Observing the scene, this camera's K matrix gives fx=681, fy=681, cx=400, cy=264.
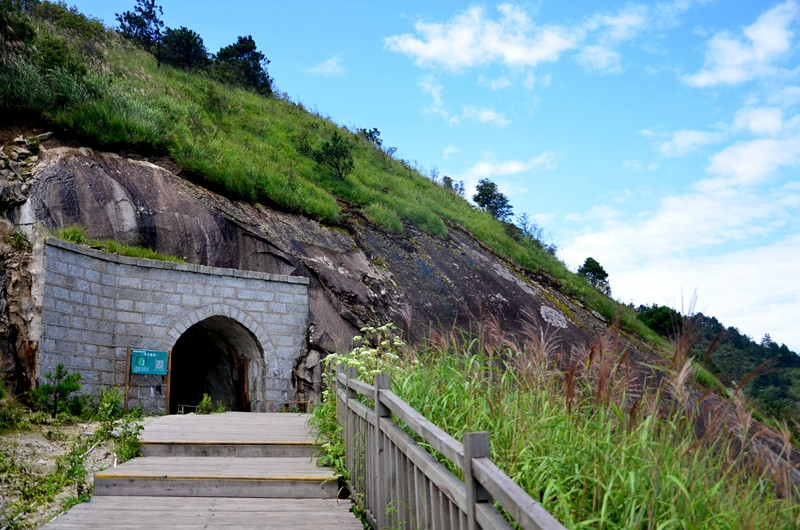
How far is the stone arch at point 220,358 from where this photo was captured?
1280 cm

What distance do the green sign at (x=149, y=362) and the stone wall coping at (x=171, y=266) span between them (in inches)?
61.3

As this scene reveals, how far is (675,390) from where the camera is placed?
3041 mm

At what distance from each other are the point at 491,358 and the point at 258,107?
72.6 feet


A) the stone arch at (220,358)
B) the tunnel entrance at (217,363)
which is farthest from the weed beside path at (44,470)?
the tunnel entrance at (217,363)

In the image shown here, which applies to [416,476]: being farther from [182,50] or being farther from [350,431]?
[182,50]

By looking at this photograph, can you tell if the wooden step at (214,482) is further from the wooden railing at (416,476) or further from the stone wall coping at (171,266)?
the stone wall coping at (171,266)

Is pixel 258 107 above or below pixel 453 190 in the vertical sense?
above

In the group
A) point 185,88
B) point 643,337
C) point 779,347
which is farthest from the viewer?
point 779,347

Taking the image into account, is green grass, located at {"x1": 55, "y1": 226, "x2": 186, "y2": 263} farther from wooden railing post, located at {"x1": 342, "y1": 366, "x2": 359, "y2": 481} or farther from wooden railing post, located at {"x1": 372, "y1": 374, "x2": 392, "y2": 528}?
wooden railing post, located at {"x1": 372, "y1": 374, "x2": 392, "y2": 528}

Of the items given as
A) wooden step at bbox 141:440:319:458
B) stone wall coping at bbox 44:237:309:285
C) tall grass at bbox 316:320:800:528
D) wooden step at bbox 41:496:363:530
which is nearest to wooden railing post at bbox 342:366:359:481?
wooden step at bbox 41:496:363:530

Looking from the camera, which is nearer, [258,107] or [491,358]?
[491,358]

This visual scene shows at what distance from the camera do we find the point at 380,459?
445 cm

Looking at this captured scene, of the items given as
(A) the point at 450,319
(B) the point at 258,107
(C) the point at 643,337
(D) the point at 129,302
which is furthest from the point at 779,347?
(D) the point at 129,302

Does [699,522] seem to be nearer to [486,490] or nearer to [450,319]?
[486,490]
